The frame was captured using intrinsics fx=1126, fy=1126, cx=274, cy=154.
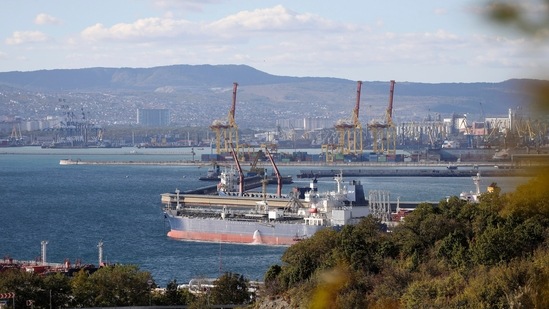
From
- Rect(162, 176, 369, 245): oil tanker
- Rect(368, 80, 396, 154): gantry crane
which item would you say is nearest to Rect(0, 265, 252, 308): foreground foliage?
Rect(162, 176, 369, 245): oil tanker

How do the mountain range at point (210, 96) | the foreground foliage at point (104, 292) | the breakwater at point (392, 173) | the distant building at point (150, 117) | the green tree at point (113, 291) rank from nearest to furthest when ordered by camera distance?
1. the foreground foliage at point (104, 292)
2. the green tree at point (113, 291)
3. the breakwater at point (392, 173)
4. the mountain range at point (210, 96)
5. the distant building at point (150, 117)

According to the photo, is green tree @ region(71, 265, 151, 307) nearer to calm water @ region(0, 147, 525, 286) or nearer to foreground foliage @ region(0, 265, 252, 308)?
foreground foliage @ region(0, 265, 252, 308)

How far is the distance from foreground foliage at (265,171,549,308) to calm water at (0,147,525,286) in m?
A: 1.55

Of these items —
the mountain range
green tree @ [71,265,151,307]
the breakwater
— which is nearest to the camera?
green tree @ [71,265,151,307]

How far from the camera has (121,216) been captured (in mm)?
20891

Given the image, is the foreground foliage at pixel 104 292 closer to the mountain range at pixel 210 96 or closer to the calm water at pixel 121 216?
the calm water at pixel 121 216

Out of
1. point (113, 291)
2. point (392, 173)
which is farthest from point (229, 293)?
point (392, 173)

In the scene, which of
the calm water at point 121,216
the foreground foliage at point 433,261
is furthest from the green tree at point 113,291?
the calm water at point 121,216

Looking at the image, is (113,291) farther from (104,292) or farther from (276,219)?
(276,219)

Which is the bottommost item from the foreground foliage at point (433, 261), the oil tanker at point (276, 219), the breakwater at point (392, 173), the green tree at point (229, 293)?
the breakwater at point (392, 173)

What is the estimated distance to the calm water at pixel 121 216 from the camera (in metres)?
14.0

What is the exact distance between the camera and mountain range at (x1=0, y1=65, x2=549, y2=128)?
82.9m

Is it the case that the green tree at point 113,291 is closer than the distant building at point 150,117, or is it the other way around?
the green tree at point 113,291

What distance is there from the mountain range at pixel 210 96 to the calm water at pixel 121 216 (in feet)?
110
